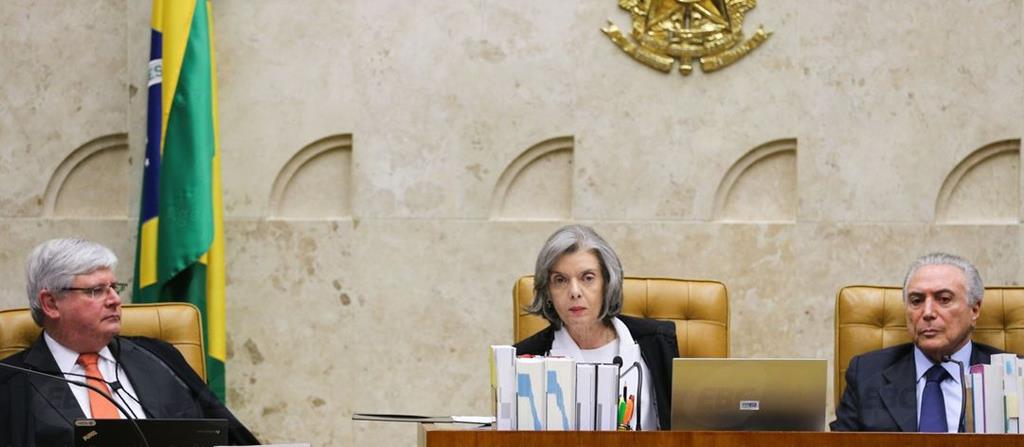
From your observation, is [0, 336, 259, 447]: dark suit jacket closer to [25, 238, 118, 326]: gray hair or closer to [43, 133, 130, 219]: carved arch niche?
[25, 238, 118, 326]: gray hair

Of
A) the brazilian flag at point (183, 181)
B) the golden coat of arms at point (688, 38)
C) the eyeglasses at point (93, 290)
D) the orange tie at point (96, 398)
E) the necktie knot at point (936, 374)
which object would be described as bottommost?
the orange tie at point (96, 398)

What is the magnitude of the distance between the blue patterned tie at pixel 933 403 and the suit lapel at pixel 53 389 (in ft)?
7.75

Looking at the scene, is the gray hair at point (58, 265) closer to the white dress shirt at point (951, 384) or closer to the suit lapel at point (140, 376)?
the suit lapel at point (140, 376)

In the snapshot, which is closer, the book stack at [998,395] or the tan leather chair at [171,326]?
the book stack at [998,395]

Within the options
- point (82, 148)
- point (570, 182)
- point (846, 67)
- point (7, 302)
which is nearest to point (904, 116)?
point (846, 67)

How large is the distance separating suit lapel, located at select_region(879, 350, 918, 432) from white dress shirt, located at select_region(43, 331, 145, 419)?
212 cm

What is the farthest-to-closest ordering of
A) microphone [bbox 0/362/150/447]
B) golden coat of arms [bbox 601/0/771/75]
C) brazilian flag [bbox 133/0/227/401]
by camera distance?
golden coat of arms [bbox 601/0/771/75], brazilian flag [bbox 133/0/227/401], microphone [bbox 0/362/150/447]

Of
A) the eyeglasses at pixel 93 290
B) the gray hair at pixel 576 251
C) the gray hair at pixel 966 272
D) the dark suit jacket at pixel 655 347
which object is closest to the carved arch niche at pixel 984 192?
the gray hair at pixel 966 272

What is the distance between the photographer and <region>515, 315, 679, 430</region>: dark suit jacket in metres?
4.05

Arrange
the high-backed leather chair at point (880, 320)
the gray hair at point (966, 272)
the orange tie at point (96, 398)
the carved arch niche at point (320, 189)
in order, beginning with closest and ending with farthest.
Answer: the orange tie at point (96, 398) → the gray hair at point (966, 272) → the high-backed leather chair at point (880, 320) → the carved arch niche at point (320, 189)

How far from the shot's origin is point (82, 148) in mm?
5445

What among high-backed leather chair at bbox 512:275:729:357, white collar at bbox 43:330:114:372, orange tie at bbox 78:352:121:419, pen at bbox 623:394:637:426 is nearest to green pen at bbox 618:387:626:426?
pen at bbox 623:394:637:426

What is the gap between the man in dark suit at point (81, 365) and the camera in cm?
368

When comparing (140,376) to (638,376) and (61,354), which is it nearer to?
(61,354)
